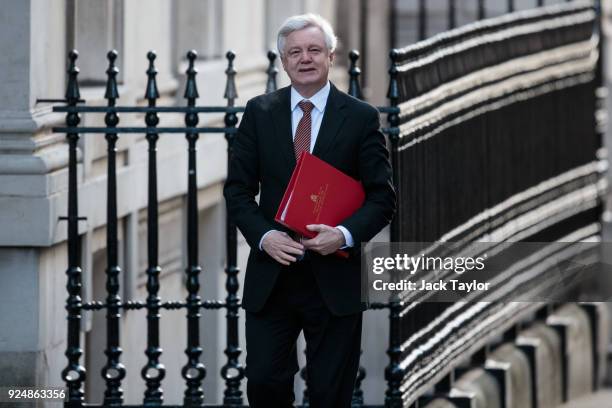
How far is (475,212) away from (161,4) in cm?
237

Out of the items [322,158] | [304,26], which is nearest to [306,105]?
[322,158]

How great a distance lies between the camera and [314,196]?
22.5 feet

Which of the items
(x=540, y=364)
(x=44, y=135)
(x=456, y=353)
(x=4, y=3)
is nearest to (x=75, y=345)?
(x=44, y=135)

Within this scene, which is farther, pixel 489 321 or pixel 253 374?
pixel 489 321

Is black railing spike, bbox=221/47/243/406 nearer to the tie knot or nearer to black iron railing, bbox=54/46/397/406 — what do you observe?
black iron railing, bbox=54/46/397/406

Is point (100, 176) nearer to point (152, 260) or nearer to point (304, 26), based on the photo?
point (152, 260)

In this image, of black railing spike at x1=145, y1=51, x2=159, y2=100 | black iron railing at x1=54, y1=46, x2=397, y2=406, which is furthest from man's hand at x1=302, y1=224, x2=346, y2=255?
black railing spike at x1=145, y1=51, x2=159, y2=100

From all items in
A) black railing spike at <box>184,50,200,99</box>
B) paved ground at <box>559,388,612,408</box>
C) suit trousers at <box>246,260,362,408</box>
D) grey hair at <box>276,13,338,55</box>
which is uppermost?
black railing spike at <box>184,50,200,99</box>

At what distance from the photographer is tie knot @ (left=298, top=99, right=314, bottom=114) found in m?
7.02

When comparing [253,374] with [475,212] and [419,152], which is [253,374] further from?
[475,212]

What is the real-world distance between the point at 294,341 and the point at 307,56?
3.46ft

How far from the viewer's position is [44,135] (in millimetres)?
8680

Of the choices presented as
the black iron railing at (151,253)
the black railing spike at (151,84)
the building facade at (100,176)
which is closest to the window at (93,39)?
the building facade at (100,176)

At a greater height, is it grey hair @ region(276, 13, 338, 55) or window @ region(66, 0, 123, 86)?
window @ region(66, 0, 123, 86)
